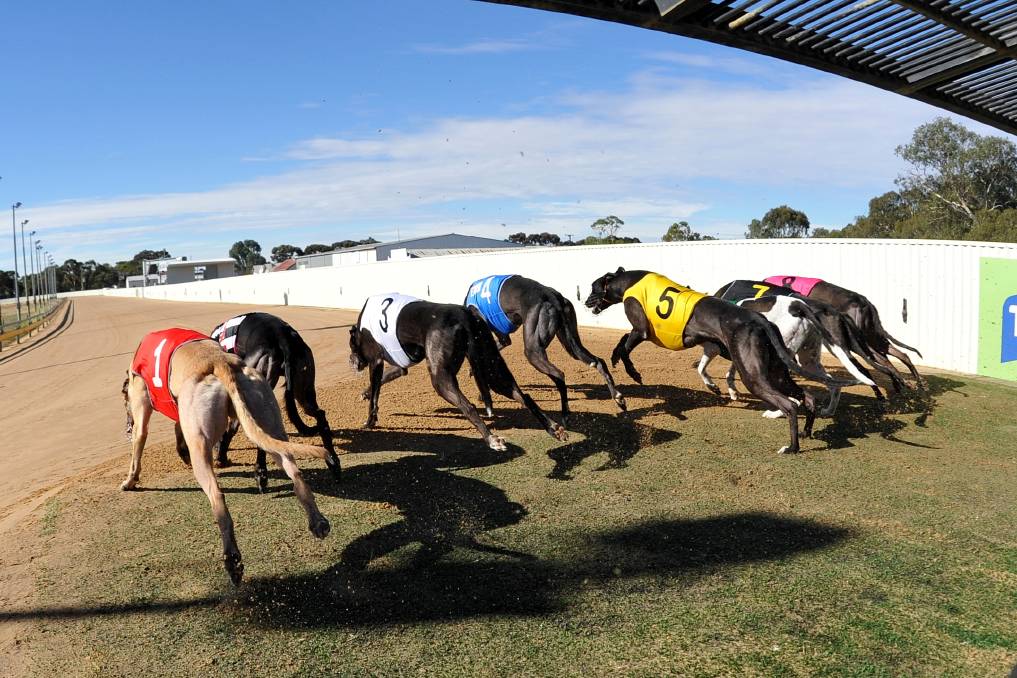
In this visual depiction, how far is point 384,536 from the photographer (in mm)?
4559

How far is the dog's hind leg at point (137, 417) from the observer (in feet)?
18.0

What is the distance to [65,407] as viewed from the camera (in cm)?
1050

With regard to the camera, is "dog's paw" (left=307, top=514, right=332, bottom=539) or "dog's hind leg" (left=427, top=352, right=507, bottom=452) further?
"dog's hind leg" (left=427, top=352, right=507, bottom=452)

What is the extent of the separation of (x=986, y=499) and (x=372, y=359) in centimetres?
566

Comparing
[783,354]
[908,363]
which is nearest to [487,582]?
[783,354]

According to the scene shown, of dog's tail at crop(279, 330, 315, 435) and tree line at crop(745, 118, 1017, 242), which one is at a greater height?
tree line at crop(745, 118, 1017, 242)

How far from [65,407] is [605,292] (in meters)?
8.16

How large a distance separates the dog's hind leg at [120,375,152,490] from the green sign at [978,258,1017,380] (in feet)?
37.0

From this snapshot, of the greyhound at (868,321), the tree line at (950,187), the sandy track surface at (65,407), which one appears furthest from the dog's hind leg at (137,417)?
the tree line at (950,187)

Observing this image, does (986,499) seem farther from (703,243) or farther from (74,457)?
(703,243)

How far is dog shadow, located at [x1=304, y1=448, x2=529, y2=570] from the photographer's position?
4387mm

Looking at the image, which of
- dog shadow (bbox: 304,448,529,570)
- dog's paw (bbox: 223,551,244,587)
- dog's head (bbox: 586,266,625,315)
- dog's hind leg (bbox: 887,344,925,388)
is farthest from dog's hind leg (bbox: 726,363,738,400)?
dog's paw (bbox: 223,551,244,587)

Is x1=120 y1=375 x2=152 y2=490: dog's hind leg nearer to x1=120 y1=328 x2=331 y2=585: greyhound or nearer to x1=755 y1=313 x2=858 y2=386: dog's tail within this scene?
x1=120 y1=328 x2=331 y2=585: greyhound

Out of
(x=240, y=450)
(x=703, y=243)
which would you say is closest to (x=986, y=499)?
(x=240, y=450)
